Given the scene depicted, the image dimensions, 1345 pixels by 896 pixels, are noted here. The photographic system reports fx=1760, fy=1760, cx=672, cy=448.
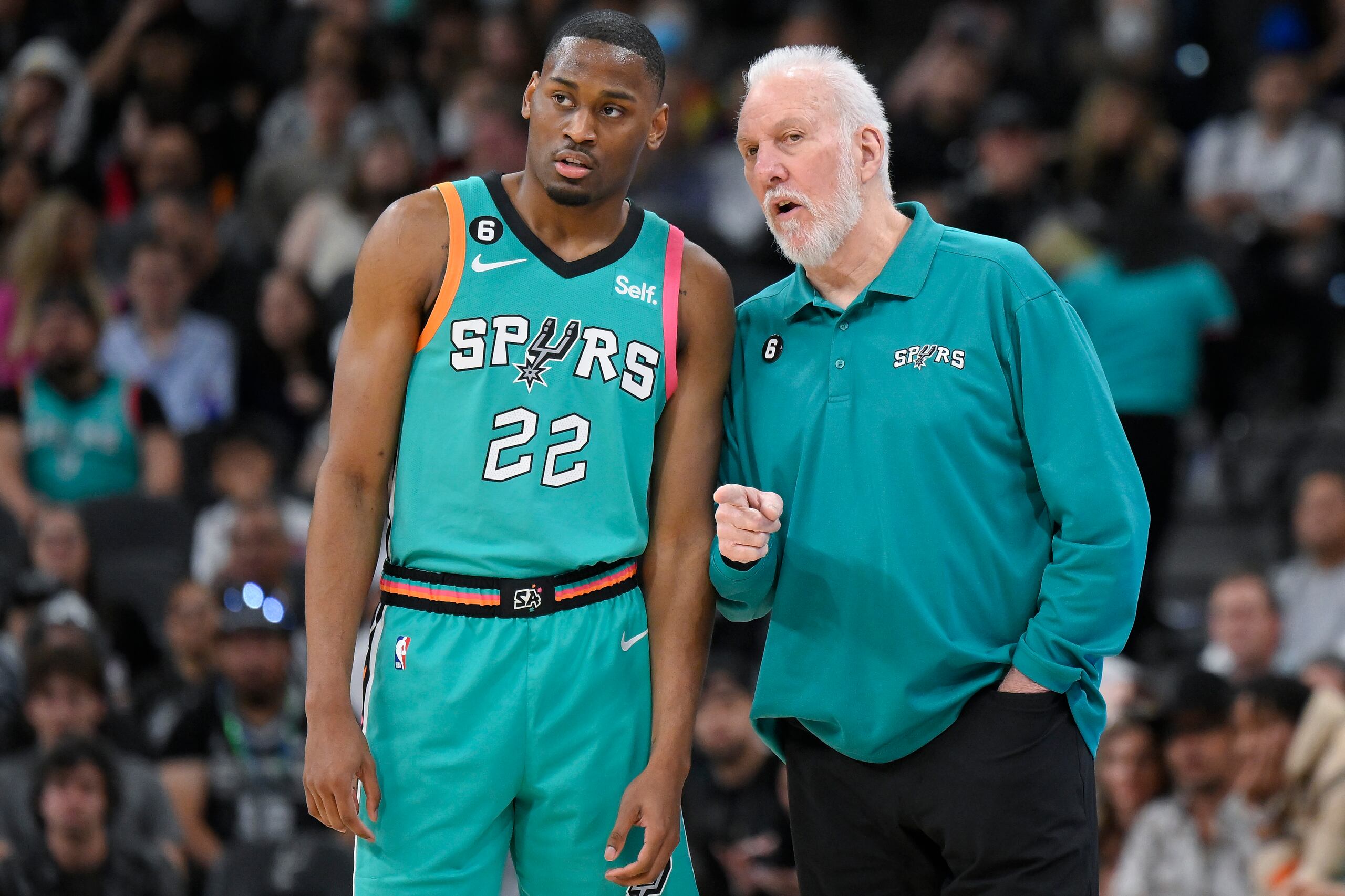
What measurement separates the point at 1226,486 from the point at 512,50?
5190 mm

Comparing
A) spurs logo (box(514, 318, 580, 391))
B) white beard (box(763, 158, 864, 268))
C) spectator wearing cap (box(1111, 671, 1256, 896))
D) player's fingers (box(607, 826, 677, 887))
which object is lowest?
spectator wearing cap (box(1111, 671, 1256, 896))

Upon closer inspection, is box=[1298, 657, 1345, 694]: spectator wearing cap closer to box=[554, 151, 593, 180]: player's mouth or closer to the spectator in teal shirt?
the spectator in teal shirt

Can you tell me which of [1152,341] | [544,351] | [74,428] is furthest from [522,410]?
[74,428]

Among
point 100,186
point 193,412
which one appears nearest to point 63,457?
point 193,412

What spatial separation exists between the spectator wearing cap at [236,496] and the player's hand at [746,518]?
552 cm

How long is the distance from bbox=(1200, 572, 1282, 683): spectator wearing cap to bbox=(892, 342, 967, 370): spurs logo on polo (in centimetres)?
440

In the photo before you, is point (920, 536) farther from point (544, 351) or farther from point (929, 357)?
point (544, 351)

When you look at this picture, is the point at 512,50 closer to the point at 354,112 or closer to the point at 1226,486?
the point at 354,112

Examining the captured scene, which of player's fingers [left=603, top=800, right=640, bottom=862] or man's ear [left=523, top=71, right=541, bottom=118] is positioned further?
man's ear [left=523, top=71, right=541, bottom=118]

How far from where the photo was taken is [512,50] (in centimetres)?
1130

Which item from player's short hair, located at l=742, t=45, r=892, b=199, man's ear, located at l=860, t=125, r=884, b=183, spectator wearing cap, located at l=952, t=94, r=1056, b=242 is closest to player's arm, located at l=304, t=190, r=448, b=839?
player's short hair, located at l=742, t=45, r=892, b=199

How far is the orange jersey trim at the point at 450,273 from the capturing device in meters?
3.63

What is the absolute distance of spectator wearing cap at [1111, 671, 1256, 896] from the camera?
6746mm

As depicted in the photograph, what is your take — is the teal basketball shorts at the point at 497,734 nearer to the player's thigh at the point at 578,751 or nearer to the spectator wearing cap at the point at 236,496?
the player's thigh at the point at 578,751
